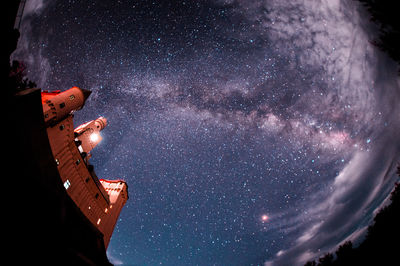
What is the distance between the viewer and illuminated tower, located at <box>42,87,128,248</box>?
20.2 meters

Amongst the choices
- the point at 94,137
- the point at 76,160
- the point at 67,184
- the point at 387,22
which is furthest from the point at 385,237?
the point at 94,137

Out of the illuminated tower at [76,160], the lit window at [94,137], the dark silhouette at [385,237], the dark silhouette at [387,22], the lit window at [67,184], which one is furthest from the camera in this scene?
the lit window at [94,137]

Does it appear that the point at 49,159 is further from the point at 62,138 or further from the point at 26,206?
the point at 62,138

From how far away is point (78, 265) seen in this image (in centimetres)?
571

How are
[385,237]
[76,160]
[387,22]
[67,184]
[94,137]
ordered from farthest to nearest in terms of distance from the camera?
[94,137]
[76,160]
[67,184]
[385,237]
[387,22]

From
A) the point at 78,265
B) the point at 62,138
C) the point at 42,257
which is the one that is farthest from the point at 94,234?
the point at 62,138

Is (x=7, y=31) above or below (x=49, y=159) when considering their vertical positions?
above

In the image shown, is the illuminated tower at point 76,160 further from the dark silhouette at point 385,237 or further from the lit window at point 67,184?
the dark silhouette at point 385,237

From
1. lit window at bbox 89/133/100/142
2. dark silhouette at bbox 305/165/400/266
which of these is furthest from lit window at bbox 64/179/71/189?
dark silhouette at bbox 305/165/400/266

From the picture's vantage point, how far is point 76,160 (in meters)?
23.4

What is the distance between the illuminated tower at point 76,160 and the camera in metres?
20.2

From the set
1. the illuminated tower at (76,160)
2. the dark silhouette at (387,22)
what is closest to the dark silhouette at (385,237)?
the dark silhouette at (387,22)

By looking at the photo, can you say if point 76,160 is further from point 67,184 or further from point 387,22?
point 387,22

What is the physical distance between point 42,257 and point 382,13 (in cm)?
1240
